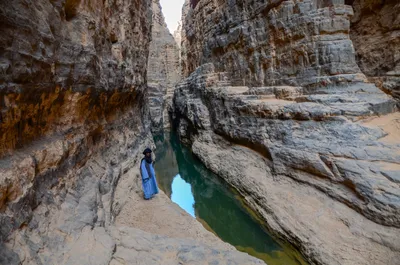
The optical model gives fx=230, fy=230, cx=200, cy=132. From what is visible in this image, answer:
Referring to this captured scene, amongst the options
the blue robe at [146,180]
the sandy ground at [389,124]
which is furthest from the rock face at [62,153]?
the sandy ground at [389,124]

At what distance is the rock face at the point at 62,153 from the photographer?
8.12 ft

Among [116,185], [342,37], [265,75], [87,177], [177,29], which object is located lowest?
[116,185]

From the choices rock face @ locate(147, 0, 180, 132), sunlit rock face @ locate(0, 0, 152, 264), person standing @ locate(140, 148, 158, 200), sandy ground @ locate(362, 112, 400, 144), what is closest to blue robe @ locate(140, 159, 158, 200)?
person standing @ locate(140, 148, 158, 200)

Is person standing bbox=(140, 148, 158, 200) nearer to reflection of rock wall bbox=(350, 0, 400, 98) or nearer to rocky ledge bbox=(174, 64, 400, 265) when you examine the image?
rocky ledge bbox=(174, 64, 400, 265)

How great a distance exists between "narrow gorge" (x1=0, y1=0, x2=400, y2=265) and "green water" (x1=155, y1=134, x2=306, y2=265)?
18 cm

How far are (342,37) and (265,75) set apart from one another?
302 centimetres

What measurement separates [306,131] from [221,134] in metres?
4.78

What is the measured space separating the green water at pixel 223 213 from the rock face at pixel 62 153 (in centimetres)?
191

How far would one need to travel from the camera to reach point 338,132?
6645 millimetres

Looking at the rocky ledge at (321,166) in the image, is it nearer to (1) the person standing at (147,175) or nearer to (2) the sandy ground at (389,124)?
(2) the sandy ground at (389,124)

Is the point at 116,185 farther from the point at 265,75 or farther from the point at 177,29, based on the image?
the point at 177,29

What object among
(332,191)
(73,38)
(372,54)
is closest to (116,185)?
(73,38)

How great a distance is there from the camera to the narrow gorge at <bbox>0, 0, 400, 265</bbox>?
2812 millimetres

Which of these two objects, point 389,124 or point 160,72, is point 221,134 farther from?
point 160,72
